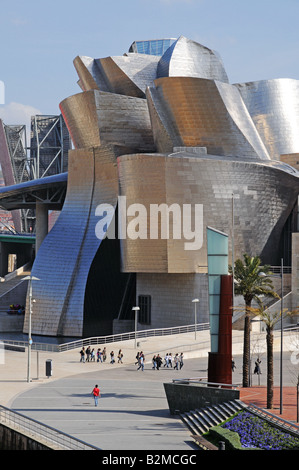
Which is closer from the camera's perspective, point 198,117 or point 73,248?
point 73,248

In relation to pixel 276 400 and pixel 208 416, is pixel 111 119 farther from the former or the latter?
pixel 208 416

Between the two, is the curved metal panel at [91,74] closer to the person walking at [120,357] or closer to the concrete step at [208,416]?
the person walking at [120,357]

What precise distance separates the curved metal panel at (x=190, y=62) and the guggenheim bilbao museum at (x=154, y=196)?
106 mm

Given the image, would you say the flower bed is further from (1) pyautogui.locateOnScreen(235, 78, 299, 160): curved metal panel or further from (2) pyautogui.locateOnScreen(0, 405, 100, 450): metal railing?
(1) pyautogui.locateOnScreen(235, 78, 299, 160): curved metal panel

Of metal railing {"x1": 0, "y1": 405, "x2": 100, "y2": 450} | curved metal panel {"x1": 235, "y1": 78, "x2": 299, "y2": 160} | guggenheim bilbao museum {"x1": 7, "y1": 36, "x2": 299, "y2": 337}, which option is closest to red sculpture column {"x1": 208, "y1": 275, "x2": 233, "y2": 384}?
metal railing {"x1": 0, "y1": 405, "x2": 100, "y2": 450}

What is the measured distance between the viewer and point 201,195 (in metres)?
53.4

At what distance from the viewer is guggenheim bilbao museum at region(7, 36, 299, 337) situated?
53.2 meters

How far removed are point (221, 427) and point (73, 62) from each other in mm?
46306

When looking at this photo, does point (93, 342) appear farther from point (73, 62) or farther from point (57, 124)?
point (57, 124)

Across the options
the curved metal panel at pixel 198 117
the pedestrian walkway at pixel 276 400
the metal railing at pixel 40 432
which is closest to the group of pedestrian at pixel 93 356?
the pedestrian walkway at pixel 276 400

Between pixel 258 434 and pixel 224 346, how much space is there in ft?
16.3

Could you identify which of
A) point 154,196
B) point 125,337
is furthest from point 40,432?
point 154,196

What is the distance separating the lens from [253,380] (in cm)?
3475

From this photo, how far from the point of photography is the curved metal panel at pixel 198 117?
183 feet
